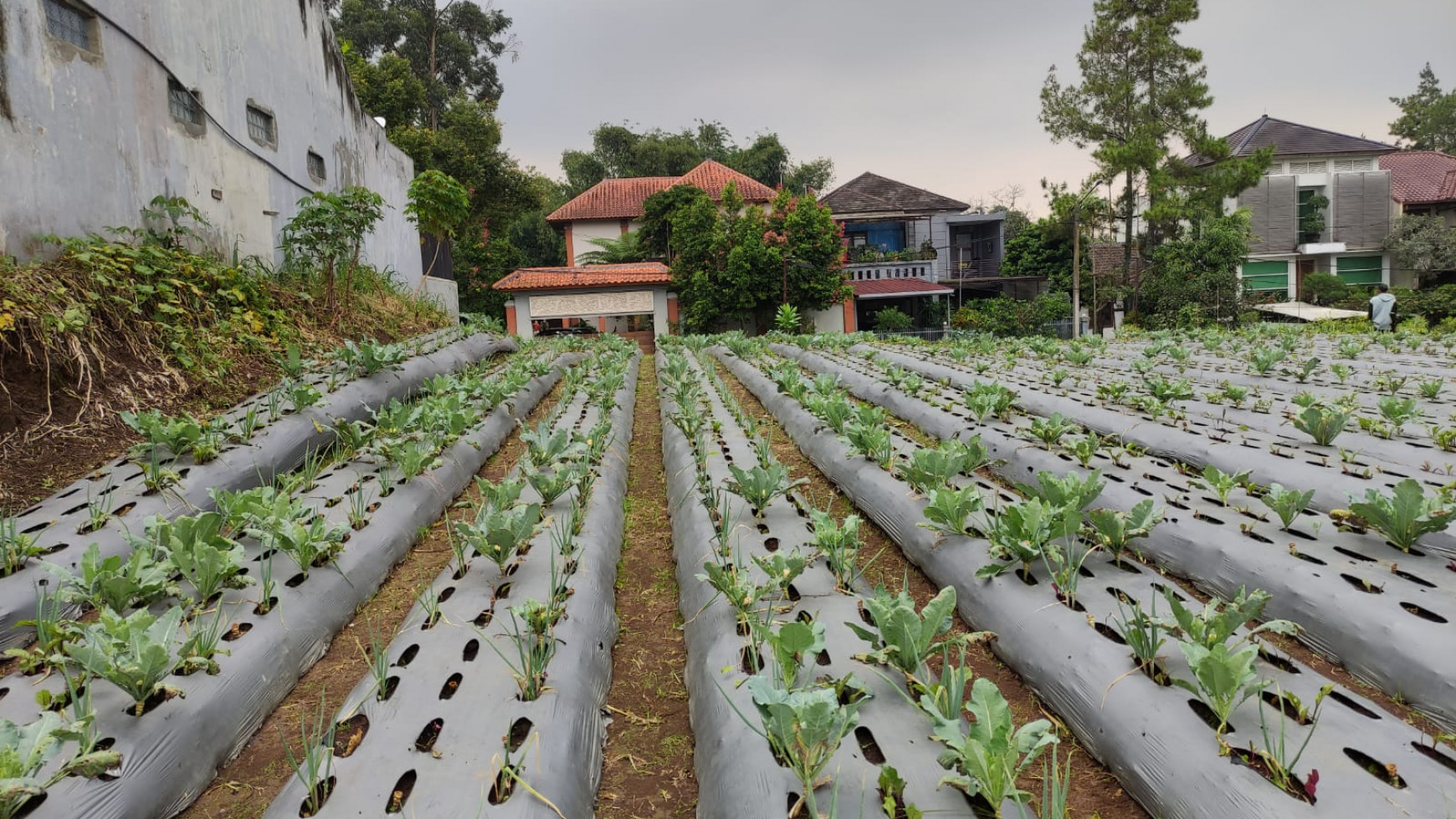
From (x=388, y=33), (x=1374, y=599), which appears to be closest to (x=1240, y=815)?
(x=1374, y=599)

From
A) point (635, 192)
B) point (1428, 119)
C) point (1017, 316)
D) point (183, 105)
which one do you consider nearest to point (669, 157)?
point (635, 192)

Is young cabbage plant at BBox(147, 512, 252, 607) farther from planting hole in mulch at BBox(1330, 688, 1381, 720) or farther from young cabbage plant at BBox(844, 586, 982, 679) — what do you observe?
planting hole in mulch at BBox(1330, 688, 1381, 720)

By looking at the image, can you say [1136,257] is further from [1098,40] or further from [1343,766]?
[1343,766]

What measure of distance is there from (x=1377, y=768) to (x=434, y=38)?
34.4m

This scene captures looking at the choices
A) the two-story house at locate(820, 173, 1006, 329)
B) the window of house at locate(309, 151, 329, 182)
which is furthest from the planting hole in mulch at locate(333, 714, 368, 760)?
the two-story house at locate(820, 173, 1006, 329)

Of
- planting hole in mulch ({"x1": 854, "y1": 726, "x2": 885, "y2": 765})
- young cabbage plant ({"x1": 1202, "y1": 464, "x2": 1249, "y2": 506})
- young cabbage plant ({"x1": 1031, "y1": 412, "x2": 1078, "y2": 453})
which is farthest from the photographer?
young cabbage plant ({"x1": 1031, "y1": 412, "x2": 1078, "y2": 453})

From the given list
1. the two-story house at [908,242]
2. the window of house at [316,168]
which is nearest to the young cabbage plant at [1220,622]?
the window of house at [316,168]

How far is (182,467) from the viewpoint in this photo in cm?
368

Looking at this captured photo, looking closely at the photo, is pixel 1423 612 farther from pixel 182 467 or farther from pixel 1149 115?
pixel 1149 115

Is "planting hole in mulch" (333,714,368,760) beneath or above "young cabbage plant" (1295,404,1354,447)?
beneath

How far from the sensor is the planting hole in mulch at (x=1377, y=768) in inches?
57.7

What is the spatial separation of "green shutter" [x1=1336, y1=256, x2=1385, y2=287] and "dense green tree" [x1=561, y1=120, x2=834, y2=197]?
69.3 ft

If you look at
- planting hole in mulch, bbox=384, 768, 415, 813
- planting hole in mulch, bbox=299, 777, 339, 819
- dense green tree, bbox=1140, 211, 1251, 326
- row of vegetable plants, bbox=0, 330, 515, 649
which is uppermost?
dense green tree, bbox=1140, 211, 1251, 326

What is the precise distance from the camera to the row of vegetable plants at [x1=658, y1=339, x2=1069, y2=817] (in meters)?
1.51
